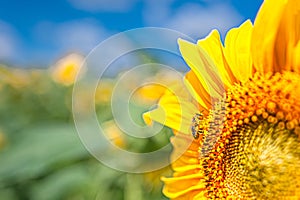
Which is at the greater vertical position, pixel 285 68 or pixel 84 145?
pixel 84 145

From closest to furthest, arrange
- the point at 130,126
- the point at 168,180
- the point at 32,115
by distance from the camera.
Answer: the point at 168,180 → the point at 130,126 → the point at 32,115

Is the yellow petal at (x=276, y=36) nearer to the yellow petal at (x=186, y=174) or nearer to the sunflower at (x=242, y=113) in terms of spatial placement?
the sunflower at (x=242, y=113)

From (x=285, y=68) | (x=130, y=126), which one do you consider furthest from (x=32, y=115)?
(x=285, y=68)

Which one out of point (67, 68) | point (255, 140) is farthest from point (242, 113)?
point (67, 68)

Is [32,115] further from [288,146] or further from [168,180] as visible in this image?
[288,146]

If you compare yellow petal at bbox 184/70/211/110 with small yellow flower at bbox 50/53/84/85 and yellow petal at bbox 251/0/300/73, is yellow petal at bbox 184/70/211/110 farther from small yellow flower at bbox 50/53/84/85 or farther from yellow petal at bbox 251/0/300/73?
small yellow flower at bbox 50/53/84/85

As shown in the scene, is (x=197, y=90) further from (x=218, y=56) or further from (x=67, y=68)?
(x=67, y=68)
